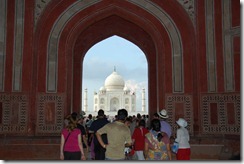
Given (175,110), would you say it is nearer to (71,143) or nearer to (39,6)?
(39,6)

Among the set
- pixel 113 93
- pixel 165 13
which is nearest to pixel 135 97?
pixel 113 93

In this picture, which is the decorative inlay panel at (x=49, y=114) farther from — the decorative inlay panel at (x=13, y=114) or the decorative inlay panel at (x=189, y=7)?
the decorative inlay panel at (x=189, y=7)

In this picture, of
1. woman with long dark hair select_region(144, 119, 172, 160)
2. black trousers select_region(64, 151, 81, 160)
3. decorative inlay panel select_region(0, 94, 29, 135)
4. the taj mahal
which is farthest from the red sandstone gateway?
the taj mahal

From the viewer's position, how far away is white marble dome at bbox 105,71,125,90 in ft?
124

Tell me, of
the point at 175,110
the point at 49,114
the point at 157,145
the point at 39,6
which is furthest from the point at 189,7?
the point at 157,145

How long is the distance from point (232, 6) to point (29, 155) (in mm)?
6795

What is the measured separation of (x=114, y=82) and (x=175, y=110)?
28.4 metres

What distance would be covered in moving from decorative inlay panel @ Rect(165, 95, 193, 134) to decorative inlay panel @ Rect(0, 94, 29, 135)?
3981mm

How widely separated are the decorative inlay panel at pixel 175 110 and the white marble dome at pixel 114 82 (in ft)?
92.7

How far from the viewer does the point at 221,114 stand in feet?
29.8

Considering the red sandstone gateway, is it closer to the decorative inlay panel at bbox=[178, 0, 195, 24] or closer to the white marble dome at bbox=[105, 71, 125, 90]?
the decorative inlay panel at bbox=[178, 0, 195, 24]

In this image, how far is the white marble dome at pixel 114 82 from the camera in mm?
37747

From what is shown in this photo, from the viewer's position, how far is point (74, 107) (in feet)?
43.8

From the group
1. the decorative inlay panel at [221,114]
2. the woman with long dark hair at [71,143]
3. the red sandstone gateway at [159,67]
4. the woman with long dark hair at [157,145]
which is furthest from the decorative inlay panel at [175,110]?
the woman with long dark hair at [71,143]
